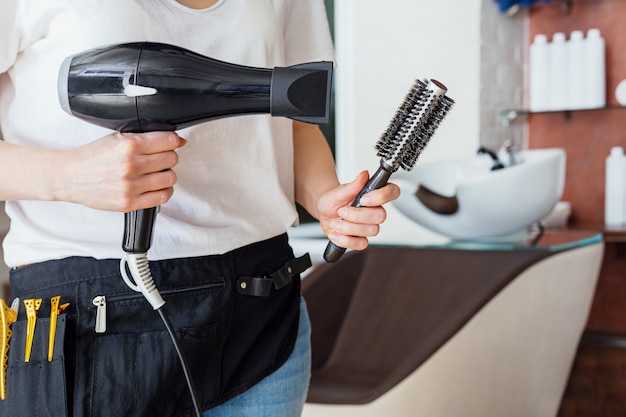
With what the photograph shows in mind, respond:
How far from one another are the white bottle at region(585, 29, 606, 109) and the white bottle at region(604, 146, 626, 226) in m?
0.20

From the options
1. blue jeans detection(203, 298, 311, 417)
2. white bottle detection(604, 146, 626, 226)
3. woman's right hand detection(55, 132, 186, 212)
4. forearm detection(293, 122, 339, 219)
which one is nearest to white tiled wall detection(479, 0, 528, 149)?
white bottle detection(604, 146, 626, 226)

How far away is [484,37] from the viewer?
2650 millimetres

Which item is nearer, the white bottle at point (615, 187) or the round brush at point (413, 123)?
the round brush at point (413, 123)

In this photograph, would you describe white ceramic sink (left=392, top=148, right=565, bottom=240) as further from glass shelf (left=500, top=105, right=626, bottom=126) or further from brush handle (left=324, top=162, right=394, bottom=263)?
brush handle (left=324, top=162, right=394, bottom=263)

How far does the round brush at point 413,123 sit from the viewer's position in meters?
0.69

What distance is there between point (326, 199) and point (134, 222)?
23 cm

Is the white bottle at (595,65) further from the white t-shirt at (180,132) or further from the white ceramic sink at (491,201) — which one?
the white t-shirt at (180,132)

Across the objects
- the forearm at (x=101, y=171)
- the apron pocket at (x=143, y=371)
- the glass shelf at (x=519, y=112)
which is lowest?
the apron pocket at (x=143, y=371)

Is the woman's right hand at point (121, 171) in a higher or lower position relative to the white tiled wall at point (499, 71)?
lower

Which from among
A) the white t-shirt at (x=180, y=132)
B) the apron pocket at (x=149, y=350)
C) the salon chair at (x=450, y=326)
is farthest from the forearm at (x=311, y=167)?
the salon chair at (x=450, y=326)

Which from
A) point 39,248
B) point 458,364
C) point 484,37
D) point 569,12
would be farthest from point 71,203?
point 569,12

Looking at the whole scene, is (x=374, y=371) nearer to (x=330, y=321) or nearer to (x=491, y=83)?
(x=330, y=321)

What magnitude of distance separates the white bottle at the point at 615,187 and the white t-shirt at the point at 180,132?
217 centimetres

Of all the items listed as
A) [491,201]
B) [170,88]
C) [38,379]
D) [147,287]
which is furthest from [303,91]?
[491,201]
